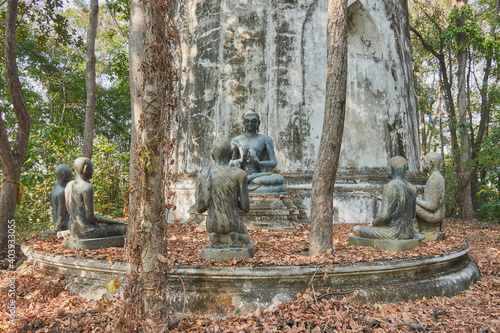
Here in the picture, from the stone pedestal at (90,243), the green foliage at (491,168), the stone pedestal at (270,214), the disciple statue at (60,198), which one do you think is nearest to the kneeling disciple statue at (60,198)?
the disciple statue at (60,198)

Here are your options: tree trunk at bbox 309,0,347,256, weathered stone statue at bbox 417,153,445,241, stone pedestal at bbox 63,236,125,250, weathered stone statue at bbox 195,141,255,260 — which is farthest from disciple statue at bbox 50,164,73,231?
weathered stone statue at bbox 417,153,445,241

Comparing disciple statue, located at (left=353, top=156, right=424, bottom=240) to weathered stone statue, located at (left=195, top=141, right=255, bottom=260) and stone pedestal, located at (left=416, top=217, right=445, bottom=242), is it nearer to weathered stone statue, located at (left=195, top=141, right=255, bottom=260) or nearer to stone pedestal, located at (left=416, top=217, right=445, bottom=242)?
stone pedestal, located at (left=416, top=217, right=445, bottom=242)

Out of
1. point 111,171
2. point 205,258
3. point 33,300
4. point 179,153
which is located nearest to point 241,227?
point 205,258

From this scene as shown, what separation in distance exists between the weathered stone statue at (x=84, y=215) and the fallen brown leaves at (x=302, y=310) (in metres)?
0.32

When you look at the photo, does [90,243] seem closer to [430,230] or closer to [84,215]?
[84,215]

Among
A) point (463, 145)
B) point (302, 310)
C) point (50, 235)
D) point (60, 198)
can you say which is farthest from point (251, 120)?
point (463, 145)

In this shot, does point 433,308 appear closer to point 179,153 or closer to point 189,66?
point 179,153

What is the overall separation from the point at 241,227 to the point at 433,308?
2.45m

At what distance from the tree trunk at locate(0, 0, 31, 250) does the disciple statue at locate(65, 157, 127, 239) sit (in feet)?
5.71

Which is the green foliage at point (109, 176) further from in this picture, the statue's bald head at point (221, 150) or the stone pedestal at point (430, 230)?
the stone pedestal at point (430, 230)

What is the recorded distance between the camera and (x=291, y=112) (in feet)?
32.9

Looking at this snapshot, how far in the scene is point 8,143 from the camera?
20.8 feet

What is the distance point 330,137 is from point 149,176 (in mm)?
2845

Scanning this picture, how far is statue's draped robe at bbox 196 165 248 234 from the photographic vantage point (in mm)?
4504
